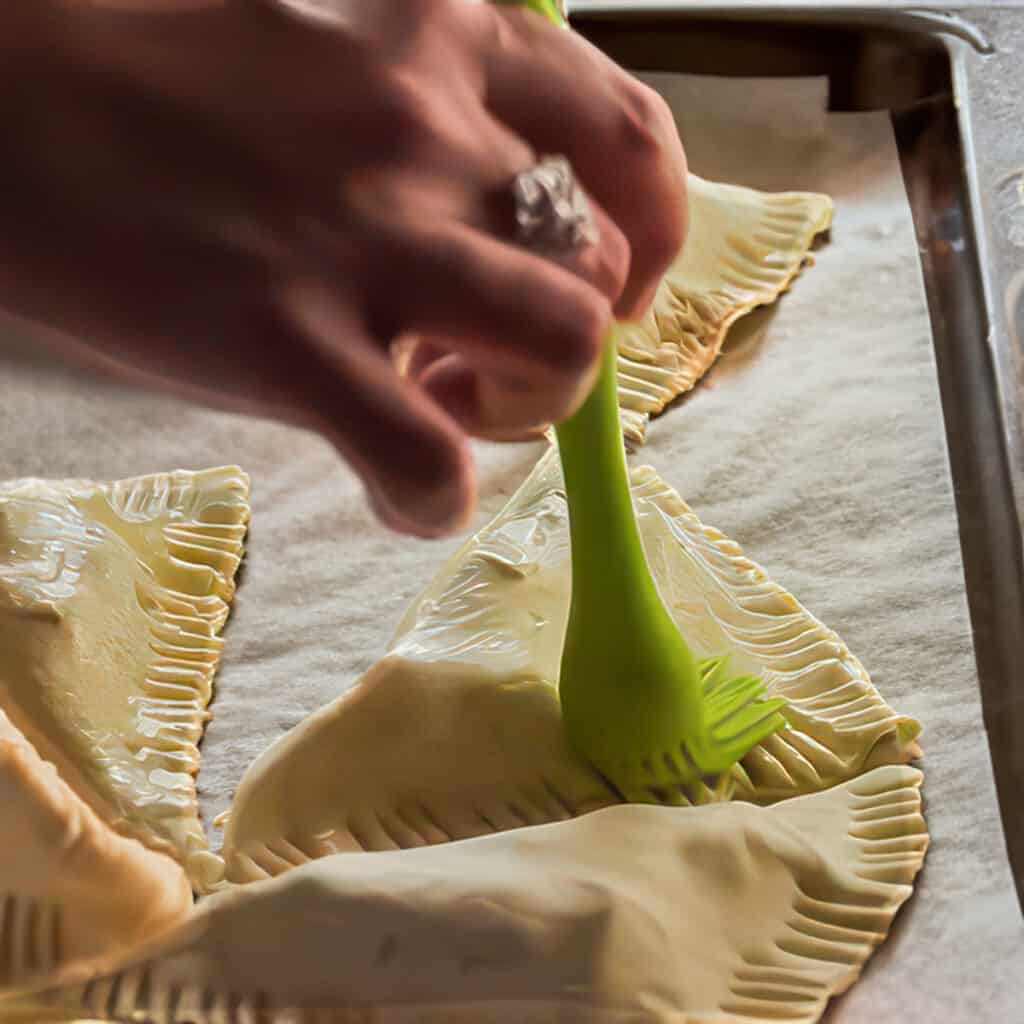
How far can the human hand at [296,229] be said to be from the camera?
0.29 m

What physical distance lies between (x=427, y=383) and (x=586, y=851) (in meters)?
0.29

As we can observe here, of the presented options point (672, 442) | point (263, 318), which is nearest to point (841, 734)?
point (672, 442)

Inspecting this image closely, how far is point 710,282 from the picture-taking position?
93 centimetres

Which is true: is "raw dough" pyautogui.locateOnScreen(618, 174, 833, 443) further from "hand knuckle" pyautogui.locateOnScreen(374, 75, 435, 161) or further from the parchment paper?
"hand knuckle" pyautogui.locateOnScreen(374, 75, 435, 161)

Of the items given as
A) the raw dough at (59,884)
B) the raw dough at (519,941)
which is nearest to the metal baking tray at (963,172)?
the raw dough at (519,941)

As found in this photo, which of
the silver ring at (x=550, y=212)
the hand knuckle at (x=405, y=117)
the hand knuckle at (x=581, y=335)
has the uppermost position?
the hand knuckle at (x=405, y=117)

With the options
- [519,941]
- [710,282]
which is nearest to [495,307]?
[519,941]

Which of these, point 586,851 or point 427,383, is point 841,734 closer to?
Answer: point 586,851

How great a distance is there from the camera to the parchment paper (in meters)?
0.62

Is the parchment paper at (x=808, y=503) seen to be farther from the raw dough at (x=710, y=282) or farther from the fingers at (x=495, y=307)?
the fingers at (x=495, y=307)

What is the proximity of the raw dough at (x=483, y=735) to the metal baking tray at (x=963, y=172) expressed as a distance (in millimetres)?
80

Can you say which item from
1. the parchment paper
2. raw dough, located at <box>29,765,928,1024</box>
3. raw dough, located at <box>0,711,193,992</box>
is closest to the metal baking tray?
the parchment paper

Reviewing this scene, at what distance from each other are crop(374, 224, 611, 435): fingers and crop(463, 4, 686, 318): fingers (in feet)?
0.19

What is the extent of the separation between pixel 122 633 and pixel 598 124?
458 mm
